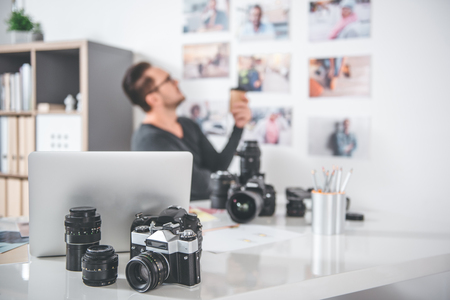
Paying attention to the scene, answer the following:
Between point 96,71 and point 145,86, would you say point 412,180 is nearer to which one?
point 145,86

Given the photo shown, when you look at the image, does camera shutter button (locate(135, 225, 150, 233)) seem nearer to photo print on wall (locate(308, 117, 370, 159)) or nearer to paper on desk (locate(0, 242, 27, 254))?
paper on desk (locate(0, 242, 27, 254))

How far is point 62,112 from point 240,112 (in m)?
1.02

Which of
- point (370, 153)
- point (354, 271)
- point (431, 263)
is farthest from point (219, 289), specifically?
point (370, 153)

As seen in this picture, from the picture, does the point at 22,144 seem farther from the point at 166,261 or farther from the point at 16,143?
the point at 166,261

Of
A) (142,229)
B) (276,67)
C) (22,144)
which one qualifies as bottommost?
(142,229)

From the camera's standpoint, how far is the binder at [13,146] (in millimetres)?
2465

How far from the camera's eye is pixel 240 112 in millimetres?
2141

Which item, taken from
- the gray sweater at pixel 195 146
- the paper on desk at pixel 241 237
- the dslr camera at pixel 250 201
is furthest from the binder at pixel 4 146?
the paper on desk at pixel 241 237

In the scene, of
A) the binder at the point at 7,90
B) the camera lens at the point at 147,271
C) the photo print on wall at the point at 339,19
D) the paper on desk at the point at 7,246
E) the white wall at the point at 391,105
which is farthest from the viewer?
the binder at the point at 7,90

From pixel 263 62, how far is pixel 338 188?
1055 millimetres

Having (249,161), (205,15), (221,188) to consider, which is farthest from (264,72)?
(221,188)

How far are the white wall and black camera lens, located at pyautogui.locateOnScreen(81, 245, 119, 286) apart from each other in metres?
1.26

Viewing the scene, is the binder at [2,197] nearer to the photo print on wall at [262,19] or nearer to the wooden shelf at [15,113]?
the wooden shelf at [15,113]

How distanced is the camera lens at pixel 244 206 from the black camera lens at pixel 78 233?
1.91 ft
